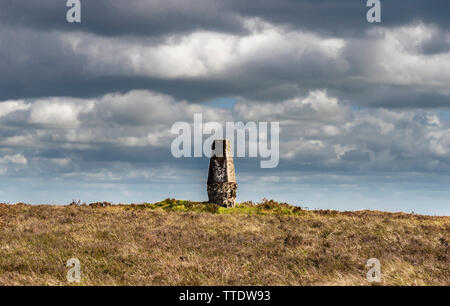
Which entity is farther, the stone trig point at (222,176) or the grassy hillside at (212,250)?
the stone trig point at (222,176)

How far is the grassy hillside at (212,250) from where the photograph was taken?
10383mm

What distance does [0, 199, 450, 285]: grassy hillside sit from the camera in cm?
1038

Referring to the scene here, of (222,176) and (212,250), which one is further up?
(222,176)

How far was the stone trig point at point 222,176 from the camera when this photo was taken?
2962 cm

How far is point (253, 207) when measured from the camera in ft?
99.2

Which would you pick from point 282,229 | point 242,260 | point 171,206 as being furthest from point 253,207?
point 242,260

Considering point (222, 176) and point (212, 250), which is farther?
point (222, 176)

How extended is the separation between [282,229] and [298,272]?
357 inches

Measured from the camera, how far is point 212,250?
14.1m

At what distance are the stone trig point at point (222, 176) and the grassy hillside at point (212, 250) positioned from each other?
5.30 m

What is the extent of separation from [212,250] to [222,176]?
15.6 meters

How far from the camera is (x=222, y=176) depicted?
1168 inches

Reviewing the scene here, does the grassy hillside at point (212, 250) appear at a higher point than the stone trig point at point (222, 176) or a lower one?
lower
